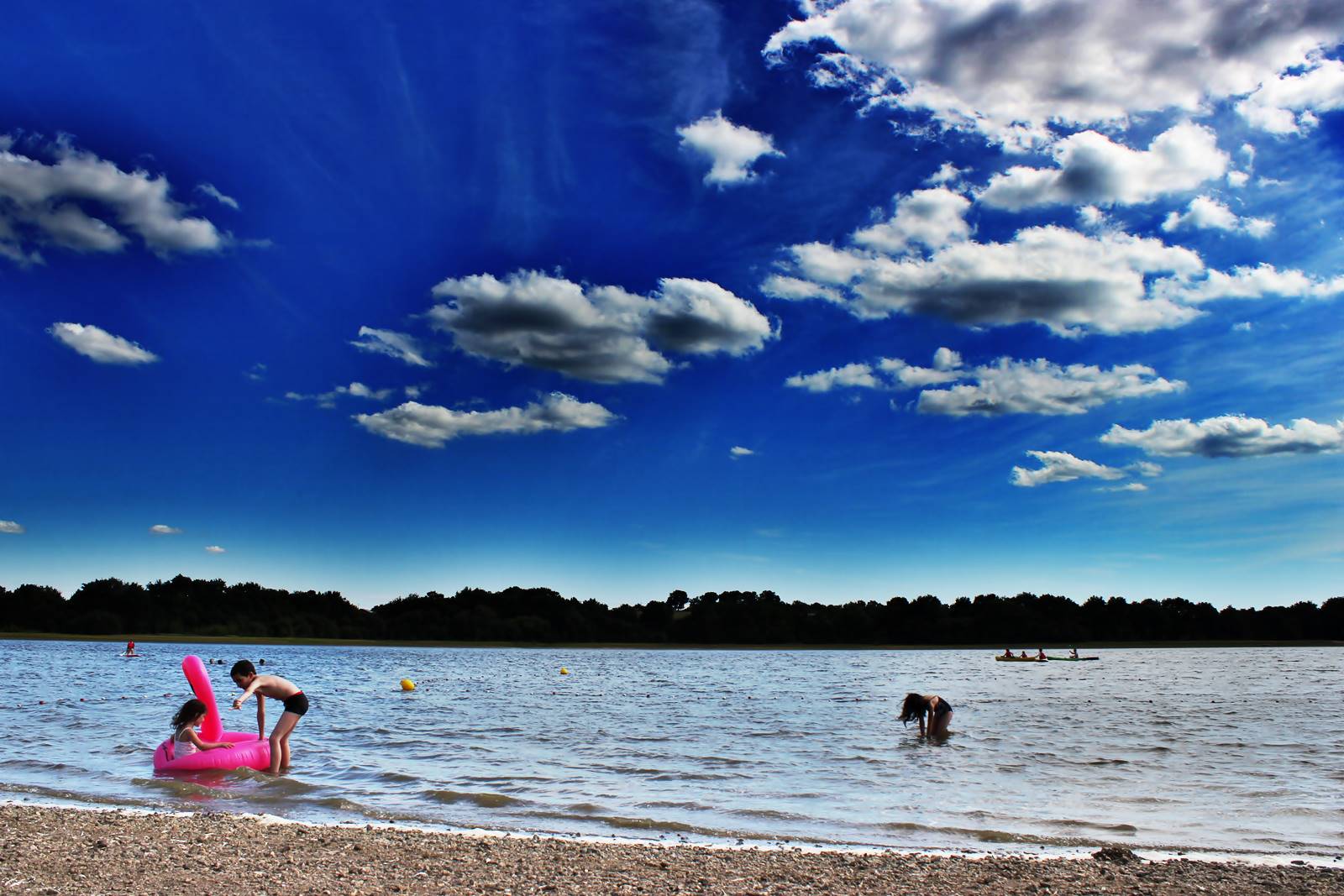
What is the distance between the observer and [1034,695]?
140 ft

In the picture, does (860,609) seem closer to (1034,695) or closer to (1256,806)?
(1034,695)

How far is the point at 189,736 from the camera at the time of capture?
52.6 feet

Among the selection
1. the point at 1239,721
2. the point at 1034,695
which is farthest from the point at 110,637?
the point at 1239,721

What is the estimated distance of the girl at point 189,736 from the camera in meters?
16.0

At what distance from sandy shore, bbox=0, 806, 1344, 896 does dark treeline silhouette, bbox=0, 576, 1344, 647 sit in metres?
154

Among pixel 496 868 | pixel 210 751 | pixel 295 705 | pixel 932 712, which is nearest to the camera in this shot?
pixel 496 868

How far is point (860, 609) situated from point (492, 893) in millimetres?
168852

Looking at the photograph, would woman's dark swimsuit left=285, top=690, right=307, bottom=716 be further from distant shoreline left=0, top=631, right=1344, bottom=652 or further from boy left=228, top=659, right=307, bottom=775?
distant shoreline left=0, top=631, right=1344, bottom=652

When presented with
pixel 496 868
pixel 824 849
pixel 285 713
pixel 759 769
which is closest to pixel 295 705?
pixel 285 713

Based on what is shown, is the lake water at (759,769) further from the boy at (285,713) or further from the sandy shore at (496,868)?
the sandy shore at (496,868)

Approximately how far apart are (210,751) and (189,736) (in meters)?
0.46

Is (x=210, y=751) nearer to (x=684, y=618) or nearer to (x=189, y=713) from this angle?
(x=189, y=713)

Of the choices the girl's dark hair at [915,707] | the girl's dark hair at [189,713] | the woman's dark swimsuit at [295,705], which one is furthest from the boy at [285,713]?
the girl's dark hair at [915,707]

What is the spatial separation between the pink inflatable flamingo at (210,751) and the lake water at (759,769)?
26 cm
